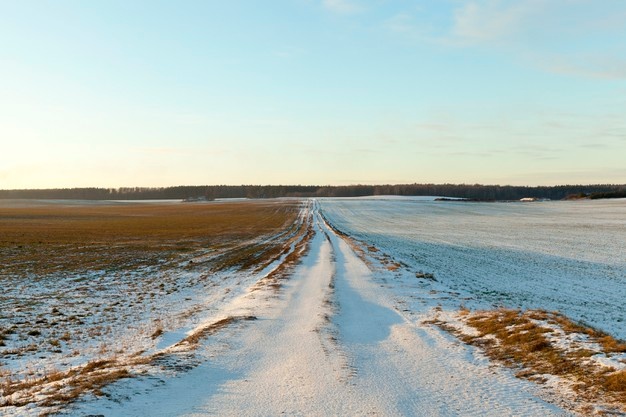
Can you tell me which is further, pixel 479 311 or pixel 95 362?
pixel 479 311

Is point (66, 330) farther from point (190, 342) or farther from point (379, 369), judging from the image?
point (379, 369)

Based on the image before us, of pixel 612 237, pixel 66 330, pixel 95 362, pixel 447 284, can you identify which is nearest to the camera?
pixel 95 362

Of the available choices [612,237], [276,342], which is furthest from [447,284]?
[612,237]

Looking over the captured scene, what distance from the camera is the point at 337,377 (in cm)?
910

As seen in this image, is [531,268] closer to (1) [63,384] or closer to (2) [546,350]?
(2) [546,350]

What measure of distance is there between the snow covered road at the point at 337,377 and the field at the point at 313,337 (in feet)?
0.14

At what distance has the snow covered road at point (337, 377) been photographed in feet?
25.1

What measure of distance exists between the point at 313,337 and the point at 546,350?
5.17 metres

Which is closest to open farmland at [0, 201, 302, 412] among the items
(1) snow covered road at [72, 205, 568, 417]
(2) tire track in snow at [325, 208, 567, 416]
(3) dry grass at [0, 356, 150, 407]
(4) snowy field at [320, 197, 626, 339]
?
(3) dry grass at [0, 356, 150, 407]

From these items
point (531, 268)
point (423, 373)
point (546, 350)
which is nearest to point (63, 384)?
point (423, 373)

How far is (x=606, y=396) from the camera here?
303 inches

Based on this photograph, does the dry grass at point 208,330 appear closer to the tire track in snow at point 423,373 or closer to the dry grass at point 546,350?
the tire track in snow at point 423,373

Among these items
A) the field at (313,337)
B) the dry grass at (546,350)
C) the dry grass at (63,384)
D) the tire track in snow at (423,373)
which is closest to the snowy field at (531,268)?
the field at (313,337)

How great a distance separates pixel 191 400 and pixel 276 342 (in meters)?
4.04
